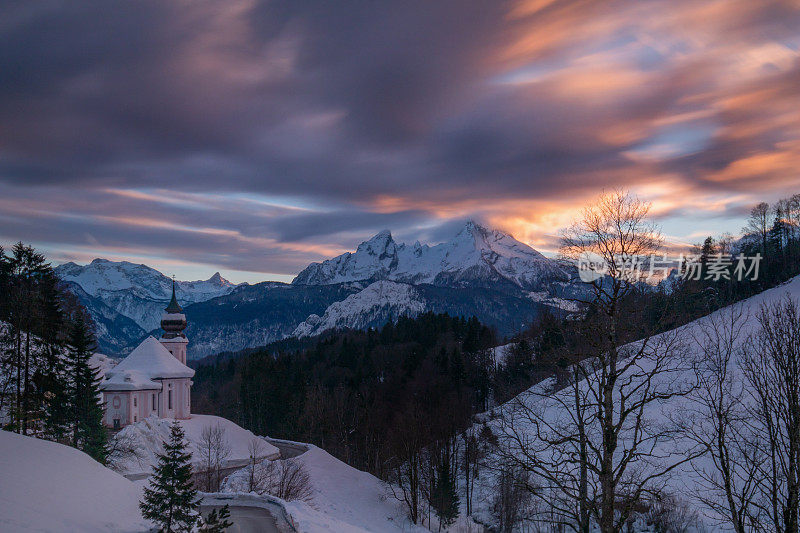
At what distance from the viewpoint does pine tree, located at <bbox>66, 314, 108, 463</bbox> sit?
4084 cm

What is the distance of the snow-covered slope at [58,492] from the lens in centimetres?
1591

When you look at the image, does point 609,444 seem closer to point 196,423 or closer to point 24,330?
point 24,330

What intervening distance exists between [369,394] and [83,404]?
41383 mm

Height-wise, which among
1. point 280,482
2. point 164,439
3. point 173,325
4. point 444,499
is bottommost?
point 444,499

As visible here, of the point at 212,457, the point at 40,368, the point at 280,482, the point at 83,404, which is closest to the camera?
the point at 40,368

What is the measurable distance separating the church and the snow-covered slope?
3676 centimetres

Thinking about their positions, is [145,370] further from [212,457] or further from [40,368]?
[40,368]

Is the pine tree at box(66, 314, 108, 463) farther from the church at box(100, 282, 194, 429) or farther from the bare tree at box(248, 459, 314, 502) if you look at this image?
the church at box(100, 282, 194, 429)

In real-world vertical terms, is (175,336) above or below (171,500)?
above

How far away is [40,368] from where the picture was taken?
35.6 m

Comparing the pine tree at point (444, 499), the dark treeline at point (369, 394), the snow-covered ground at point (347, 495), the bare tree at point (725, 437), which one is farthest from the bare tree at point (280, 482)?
the bare tree at point (725, 437)

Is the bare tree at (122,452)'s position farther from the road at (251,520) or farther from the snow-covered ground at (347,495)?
the road at (251,520)

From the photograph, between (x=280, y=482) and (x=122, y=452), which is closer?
(x=280, y=482)

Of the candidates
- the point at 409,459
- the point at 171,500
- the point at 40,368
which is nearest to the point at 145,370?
the point at 40,368
